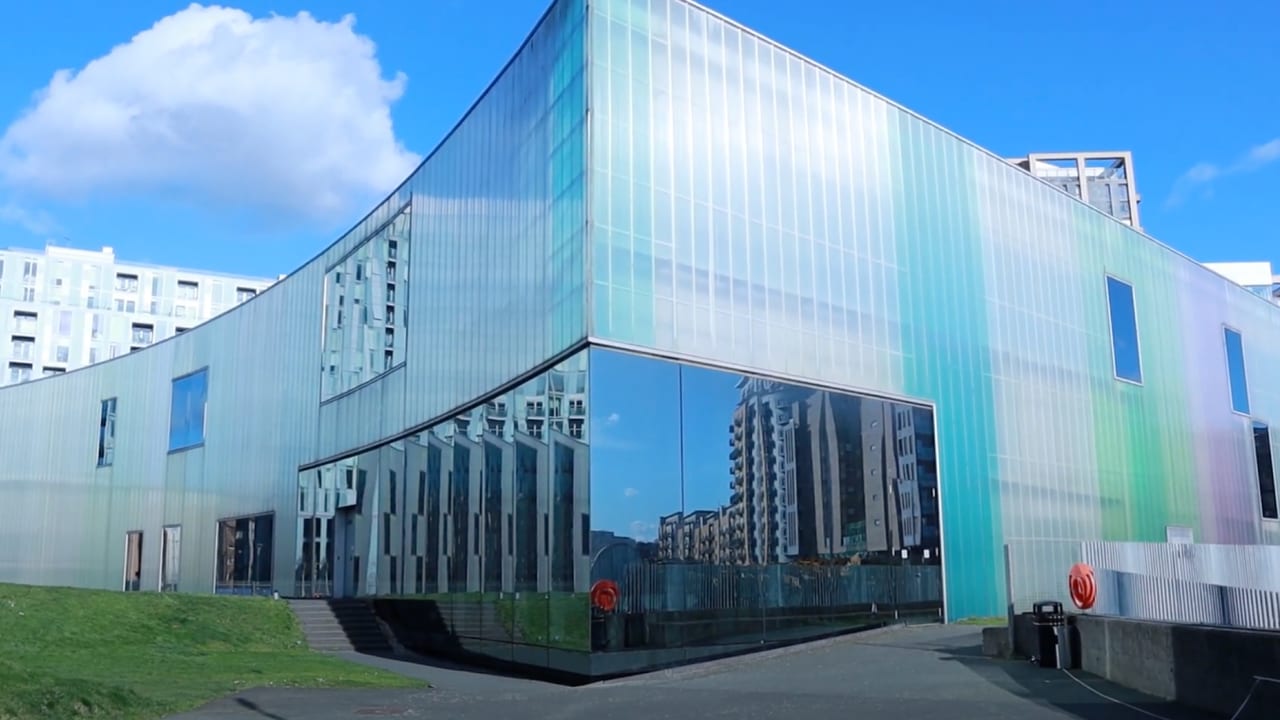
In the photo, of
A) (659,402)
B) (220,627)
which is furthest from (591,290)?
(220,627)

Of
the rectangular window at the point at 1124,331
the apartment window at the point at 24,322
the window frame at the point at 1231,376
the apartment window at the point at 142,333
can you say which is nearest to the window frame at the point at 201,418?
the rectangular window at the point at 1124,331

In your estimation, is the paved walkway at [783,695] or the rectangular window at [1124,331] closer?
the paved walkway at [783,695]

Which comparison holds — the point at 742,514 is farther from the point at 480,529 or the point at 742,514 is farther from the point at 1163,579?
the point at 1163,579

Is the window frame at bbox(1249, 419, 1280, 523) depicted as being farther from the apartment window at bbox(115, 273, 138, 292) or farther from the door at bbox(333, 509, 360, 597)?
the apartment window at bbox(115, 273, 138, 292)

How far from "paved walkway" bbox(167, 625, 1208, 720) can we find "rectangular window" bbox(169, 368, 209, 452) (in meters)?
26.5

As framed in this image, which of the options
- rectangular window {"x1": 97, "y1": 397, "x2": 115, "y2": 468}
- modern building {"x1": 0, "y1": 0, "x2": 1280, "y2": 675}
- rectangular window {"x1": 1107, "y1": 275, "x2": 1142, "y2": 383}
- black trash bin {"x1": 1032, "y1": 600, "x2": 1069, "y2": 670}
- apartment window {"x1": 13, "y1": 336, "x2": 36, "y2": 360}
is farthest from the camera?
apartment window {"x1": 13, "y1": 336, "x2": 36, "y2": 360}

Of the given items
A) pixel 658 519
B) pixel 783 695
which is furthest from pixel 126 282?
pixel 783 695

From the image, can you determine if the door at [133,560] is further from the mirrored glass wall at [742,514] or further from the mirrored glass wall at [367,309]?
the mirrored glass wall at [742,514]

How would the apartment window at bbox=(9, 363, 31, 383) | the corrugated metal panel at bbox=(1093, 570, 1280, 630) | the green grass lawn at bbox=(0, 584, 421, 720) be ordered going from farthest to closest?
1. the apartment window at bbox=(9, 363, 31, 383)
2. the green grass lawn at bbox=(0, 584, 421, 720)
3. the corrugated metal panel at bbox=(1093, 570, 1280, 630)

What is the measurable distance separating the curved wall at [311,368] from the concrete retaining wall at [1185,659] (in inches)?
417

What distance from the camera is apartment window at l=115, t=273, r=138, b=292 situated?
366 feet

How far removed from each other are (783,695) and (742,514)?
21.0 feet

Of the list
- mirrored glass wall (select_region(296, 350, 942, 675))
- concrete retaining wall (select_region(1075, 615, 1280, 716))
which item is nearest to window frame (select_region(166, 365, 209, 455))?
mirrored glass wall (select_region(296, 350, 942, 675))

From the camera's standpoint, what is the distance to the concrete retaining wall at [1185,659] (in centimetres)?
1322
